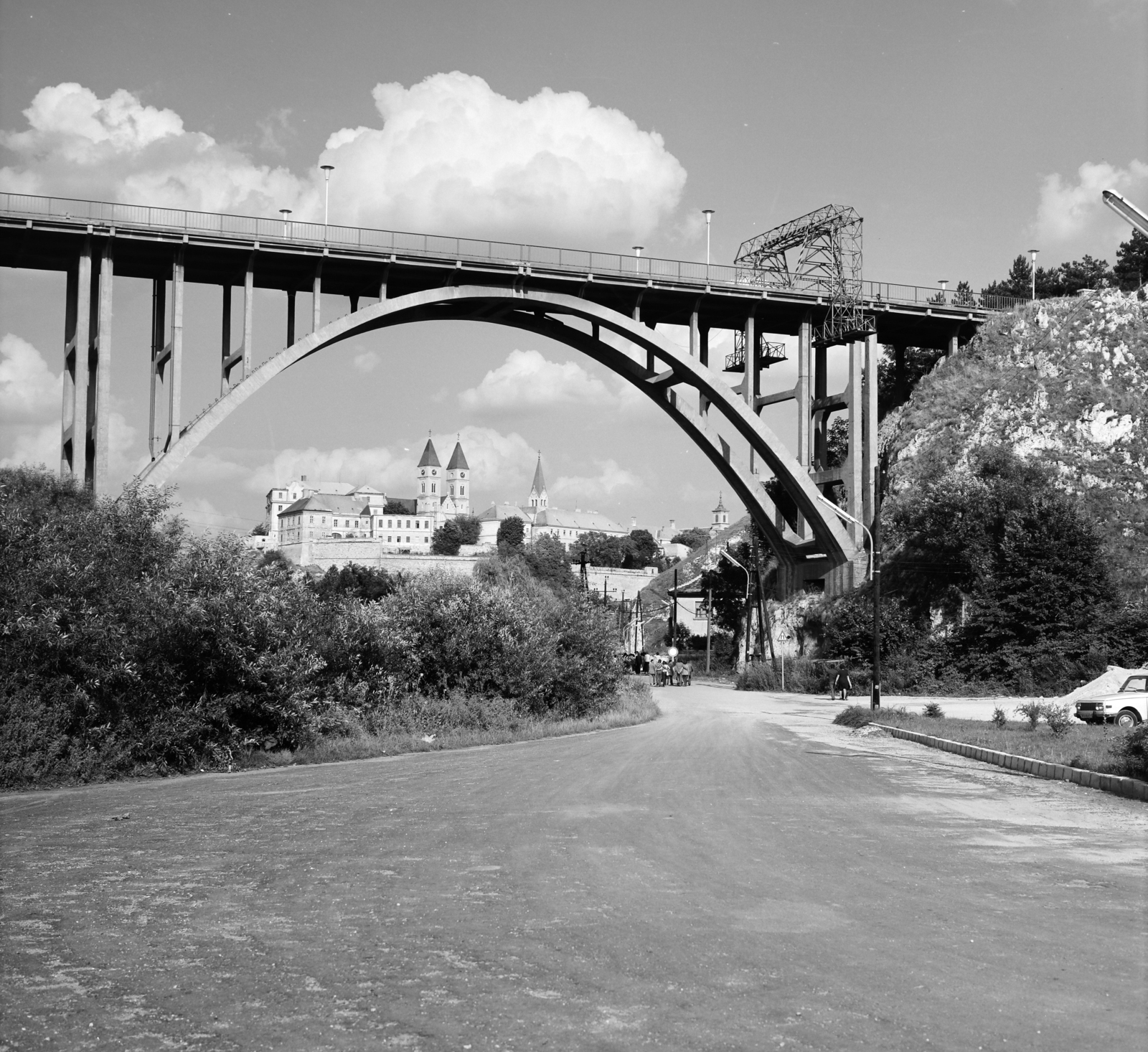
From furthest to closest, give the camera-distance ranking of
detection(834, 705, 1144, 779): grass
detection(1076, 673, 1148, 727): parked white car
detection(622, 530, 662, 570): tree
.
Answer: detection(622, 530, 662, 570): tree, detection(1076, 673, 1148, 727): parked white car, detection(834, 705, 1144, 779): grass

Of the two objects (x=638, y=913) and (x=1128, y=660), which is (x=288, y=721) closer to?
(x=638, y=913)

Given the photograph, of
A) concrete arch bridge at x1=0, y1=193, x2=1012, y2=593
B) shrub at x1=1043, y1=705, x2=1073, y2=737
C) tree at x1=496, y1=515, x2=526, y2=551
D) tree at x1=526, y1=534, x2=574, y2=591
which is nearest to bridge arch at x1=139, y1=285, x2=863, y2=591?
concrete arch bridge at x1=0, y1=193, x2=1012, y2=593

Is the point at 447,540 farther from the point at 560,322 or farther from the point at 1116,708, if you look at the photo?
Answer: the point at 1116,708

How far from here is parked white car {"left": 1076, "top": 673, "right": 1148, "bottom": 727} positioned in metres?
25.9

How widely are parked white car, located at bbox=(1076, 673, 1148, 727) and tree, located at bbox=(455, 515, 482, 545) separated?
148m

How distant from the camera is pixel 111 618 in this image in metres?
17.7

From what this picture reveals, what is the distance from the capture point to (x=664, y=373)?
1821 inches

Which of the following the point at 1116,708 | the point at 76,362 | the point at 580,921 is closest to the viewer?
the point at 580,921

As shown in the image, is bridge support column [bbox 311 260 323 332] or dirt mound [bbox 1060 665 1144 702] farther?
bridge support column [bbox 311 260 323 332]

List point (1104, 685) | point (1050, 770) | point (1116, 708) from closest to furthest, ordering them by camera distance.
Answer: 1. point (1050, 770)
2. point (1116, 708)
3. point (1104, 685)

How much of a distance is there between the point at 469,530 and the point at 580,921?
17404 cm

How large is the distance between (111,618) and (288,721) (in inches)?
144

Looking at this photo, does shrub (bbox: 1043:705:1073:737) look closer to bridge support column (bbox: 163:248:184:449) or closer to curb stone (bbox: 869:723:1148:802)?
curb stone (bbox: 869:723:1148:802)

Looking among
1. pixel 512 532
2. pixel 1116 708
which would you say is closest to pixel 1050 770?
pixel 1116 708
